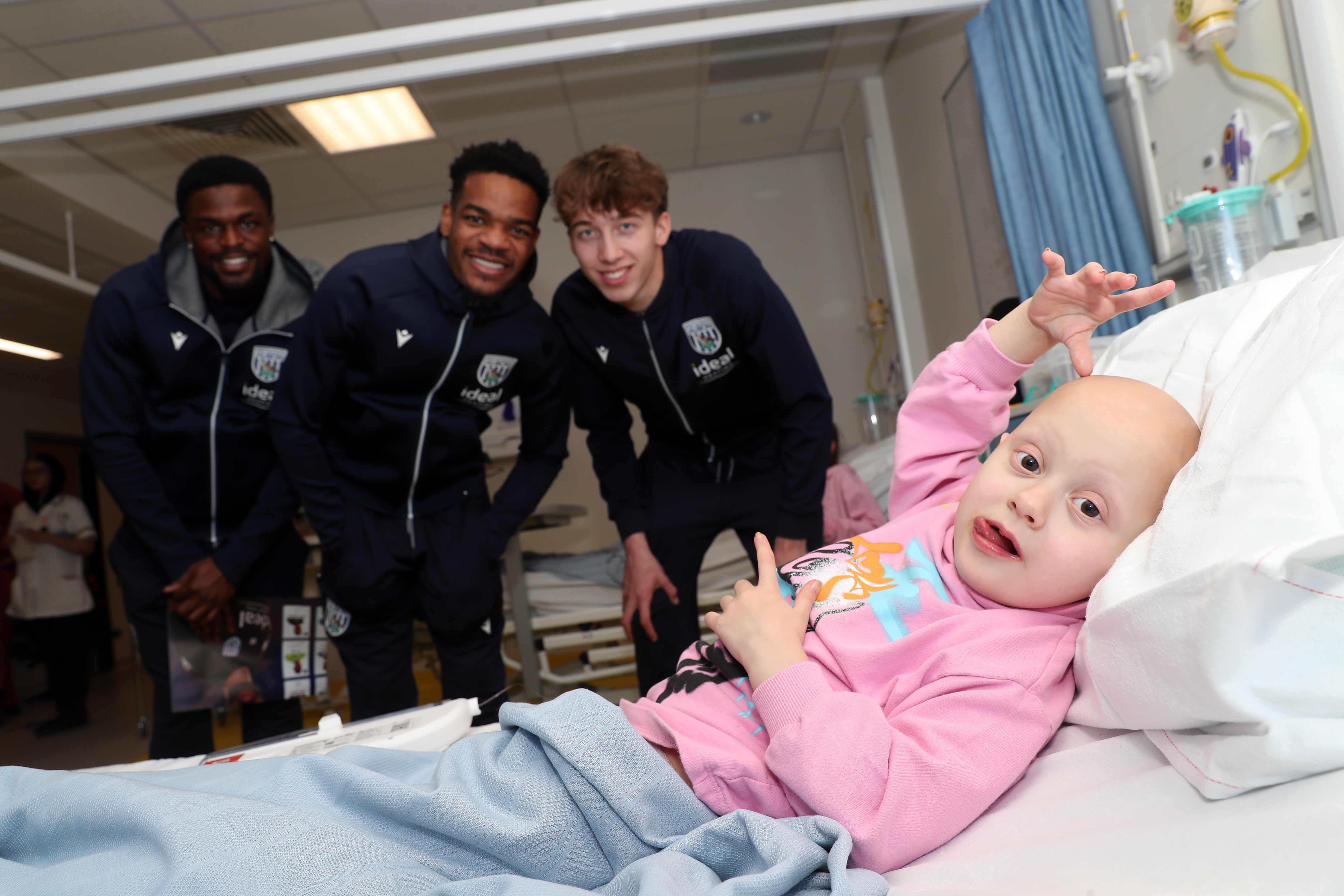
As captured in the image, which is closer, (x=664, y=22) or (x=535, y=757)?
(x=535, y=757)

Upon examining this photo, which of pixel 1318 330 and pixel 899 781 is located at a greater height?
pixel 1318 330

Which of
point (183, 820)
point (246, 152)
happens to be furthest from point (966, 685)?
point (246, 152)

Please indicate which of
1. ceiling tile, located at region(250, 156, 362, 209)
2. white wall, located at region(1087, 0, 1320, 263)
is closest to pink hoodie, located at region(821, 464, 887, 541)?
white wall, located at region(1087, 0, 1320, 263)

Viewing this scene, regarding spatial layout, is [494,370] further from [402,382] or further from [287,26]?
[287,26]

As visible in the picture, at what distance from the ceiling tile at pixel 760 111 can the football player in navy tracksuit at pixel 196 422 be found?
108 inches

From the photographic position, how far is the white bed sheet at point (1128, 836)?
475 millimetres

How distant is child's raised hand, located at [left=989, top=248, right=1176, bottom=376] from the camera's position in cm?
90

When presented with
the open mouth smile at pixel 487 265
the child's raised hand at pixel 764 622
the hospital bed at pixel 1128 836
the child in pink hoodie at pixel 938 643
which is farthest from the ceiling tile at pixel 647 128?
the hospital bed at pixel 1128 836

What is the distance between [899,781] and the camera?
66 centimetres

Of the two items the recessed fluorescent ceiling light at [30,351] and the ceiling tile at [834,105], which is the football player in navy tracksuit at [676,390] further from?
the recessed fluorescent ceiling light at [30,351]

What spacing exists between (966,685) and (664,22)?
332cm

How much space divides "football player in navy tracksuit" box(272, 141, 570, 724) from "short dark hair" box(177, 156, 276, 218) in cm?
40

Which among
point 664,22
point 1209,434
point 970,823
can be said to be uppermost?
point 664,22

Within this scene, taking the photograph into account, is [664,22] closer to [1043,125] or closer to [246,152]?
[1043,125]
